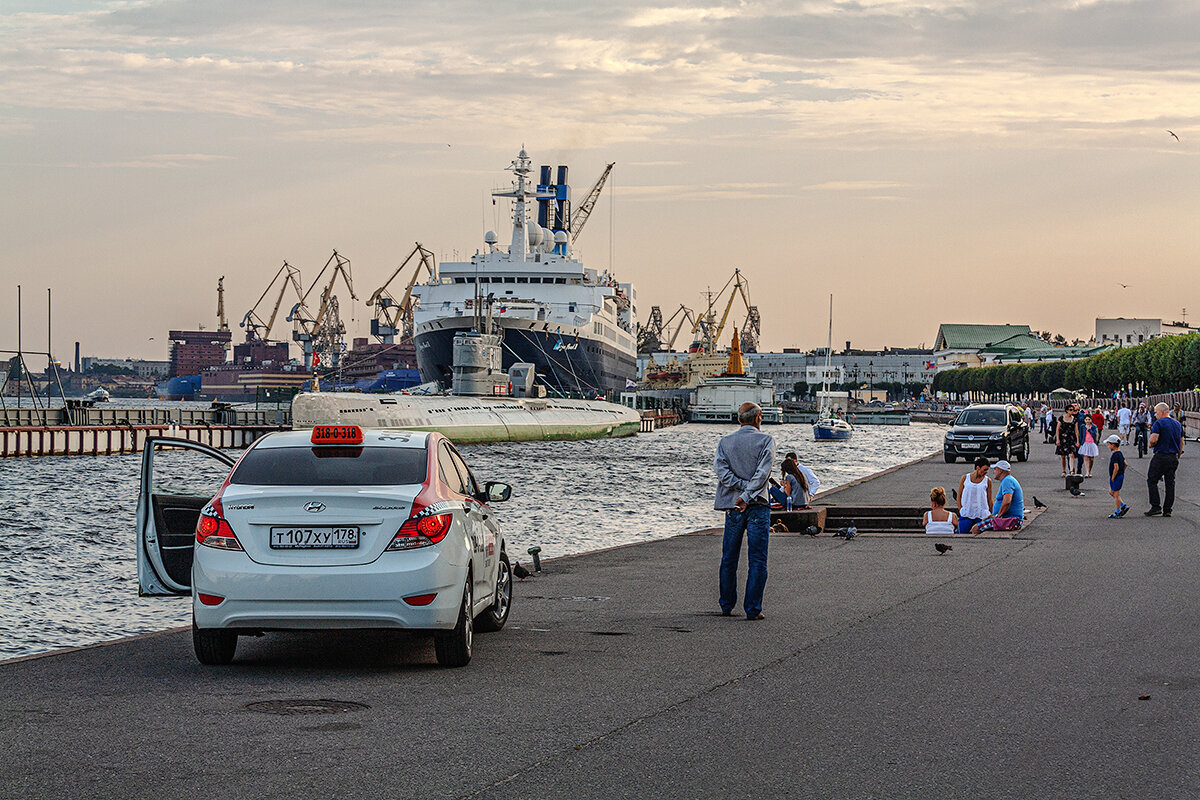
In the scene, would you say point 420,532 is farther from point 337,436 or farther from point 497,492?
point 497,492

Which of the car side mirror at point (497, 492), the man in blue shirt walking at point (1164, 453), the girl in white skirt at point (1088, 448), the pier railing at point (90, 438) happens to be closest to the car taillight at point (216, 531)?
the car side mirror at point (497, 492)

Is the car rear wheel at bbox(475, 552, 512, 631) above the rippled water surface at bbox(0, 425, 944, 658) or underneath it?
above

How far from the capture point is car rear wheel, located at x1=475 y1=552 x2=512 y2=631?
1092cm

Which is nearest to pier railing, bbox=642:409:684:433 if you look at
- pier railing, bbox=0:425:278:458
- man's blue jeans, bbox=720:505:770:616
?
pier railing, bbox=0:425:278:458

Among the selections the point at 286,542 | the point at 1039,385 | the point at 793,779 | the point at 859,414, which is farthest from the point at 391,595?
the point at 1039,385

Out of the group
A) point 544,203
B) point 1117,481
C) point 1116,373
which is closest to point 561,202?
point 544,203

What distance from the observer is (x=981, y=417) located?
1815 inches

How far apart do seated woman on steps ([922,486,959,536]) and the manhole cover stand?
1397cm

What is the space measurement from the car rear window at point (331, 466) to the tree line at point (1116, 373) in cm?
10003

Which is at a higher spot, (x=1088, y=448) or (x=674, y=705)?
(x=1088, y=448)

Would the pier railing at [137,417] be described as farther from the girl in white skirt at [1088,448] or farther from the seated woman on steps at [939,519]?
the seated woman on steps at [939,519]

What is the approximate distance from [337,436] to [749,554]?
3877 mm

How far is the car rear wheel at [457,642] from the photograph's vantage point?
30.2ft

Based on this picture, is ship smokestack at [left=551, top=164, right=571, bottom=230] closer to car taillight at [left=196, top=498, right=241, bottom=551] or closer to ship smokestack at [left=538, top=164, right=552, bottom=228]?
ship smokestack at [left=538, top=164, right=552, bottom=228]
